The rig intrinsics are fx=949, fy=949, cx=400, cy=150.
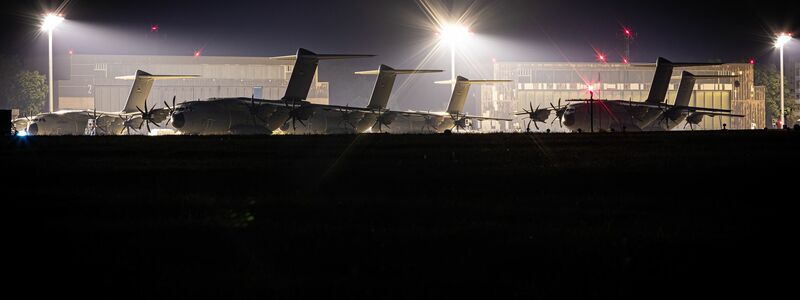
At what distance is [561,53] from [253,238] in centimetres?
15078

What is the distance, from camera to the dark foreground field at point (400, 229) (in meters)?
9.51

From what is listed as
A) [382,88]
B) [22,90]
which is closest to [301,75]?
[382,88]

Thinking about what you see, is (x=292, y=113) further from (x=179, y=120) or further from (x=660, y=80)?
(x=660, y=80)

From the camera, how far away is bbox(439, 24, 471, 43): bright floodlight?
107 metres

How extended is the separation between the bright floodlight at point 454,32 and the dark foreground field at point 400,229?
270ft

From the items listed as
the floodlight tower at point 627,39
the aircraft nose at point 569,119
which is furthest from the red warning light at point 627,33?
the aircraft nose at point 569,119

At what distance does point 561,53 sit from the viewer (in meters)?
159

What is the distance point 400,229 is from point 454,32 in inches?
3747

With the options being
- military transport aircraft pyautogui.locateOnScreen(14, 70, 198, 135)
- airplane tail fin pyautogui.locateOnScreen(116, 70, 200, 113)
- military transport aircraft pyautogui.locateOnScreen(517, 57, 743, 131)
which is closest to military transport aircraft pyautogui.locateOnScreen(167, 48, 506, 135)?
military transport aircraft pyautogui.locateOnScreen(14, 70, 198, 135)

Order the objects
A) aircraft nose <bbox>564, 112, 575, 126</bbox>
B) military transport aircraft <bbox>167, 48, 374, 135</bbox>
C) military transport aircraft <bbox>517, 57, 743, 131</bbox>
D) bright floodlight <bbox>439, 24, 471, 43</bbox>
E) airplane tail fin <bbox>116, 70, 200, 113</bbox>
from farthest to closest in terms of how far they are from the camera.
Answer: bright floodlight <bbox>439, 24, 471, 43</bbox>, airplane tail fin <bbox>116, 70, 200, 113</bbox>, military transport aircraft <bbox>517, 57, 743, 131</bbox>, aircraft nose <bbox>564, 112, 575, 126</bbox>, military transport aircraft <bbox>167, 48, 374, 135</bbox>

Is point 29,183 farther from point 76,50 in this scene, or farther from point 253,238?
point 76,50

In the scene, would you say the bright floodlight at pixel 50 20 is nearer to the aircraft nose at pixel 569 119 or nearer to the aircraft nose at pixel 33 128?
the aircraft nose at pixel 33 128

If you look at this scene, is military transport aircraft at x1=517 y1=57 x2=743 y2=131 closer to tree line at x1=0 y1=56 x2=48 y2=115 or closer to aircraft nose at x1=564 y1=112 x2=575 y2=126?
aircraft nose at x1=564 y1=112 x2=575 y2=126

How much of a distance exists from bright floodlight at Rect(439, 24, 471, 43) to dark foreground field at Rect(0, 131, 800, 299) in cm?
8218
